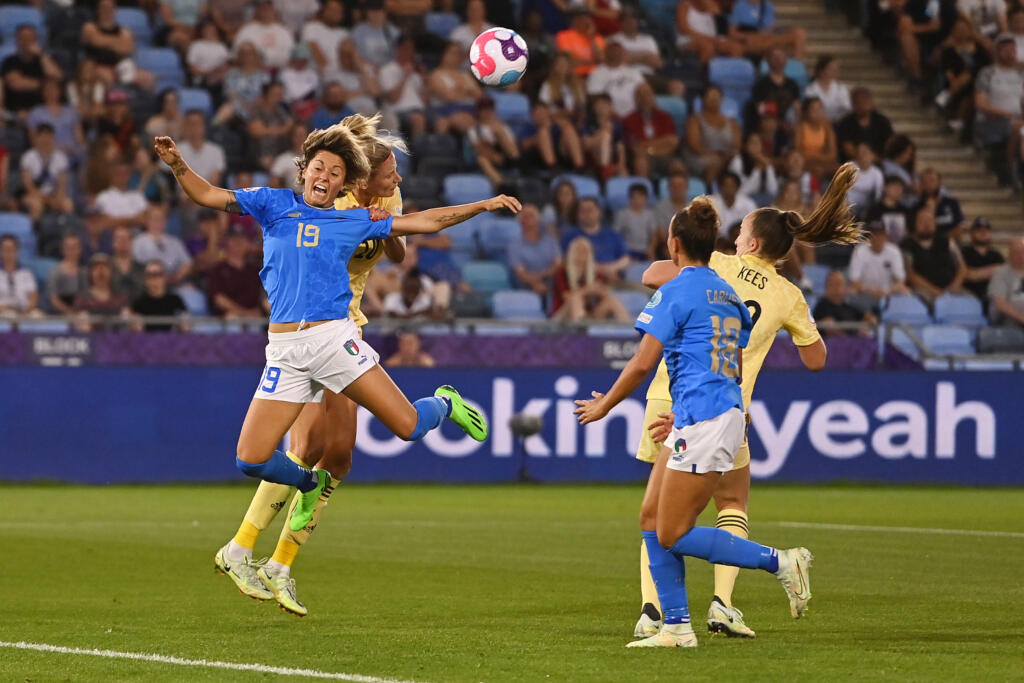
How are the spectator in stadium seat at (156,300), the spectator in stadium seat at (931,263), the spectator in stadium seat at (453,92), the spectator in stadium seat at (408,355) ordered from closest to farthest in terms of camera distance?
the spectator in stadium seat at (156,300)
the spectator in stadium seat at (408,355)
the spectator in stadium seat at (931,263)
the spectator in stadium seat at (453,92)

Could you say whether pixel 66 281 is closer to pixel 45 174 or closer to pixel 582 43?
pixel 45 174

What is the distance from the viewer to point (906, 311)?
19.8m

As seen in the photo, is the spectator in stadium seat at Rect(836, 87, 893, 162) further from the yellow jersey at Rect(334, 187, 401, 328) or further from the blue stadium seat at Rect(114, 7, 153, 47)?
the yellow jersey at Rect(334, 187, 401, 328)

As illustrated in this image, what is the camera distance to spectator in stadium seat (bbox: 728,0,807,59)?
23.7m

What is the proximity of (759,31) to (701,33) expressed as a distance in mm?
1274

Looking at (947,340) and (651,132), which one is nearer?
(947,340)

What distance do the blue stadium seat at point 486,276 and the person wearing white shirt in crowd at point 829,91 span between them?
5857 mm

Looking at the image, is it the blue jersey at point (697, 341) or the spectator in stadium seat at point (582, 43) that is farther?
the spectator in stadium seat at point (582, 43)

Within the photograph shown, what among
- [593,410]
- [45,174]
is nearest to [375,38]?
[45,174]

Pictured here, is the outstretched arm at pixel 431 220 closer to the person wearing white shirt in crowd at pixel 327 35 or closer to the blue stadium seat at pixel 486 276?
the blue stadium seat at pixel 486 276

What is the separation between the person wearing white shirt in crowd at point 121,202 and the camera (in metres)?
19.0

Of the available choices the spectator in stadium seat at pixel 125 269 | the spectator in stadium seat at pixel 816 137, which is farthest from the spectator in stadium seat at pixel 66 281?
the spectator in stadium seat at pixel 816 137

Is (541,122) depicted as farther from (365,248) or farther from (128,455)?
(365,248)

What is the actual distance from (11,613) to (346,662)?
2401mm
